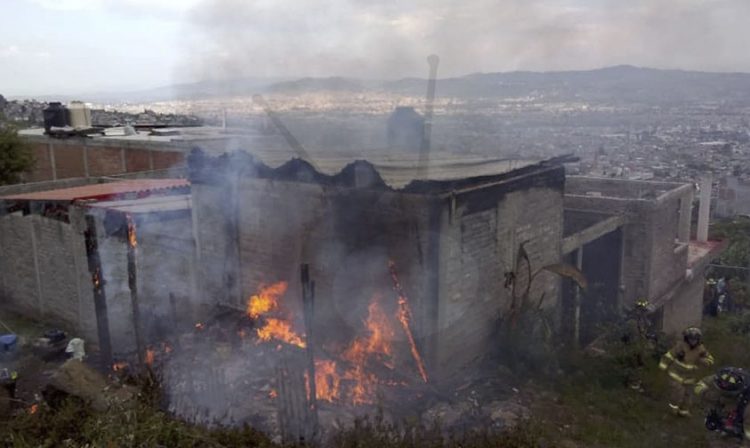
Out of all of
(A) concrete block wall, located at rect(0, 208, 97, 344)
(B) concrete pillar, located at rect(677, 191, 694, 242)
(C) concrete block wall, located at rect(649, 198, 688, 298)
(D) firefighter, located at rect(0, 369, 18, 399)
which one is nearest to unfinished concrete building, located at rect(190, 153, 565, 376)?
(A) concrete block wall, located at rect(0, 208, 97, 344)

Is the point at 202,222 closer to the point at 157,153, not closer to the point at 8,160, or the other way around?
the point at 157,153

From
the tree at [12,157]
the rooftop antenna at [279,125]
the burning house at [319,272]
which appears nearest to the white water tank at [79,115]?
the tree at [12,157]

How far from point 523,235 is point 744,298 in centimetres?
1579

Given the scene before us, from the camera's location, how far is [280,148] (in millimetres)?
11078

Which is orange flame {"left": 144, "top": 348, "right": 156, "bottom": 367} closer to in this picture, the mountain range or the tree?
the mountain range

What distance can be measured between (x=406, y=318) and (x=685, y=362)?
418 cm

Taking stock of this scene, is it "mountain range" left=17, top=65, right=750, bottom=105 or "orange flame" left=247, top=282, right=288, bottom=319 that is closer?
"orange flame" left=247, top=282, right=288, bottom=319

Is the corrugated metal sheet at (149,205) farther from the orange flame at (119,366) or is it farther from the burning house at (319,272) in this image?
the orange flame at (119,366)

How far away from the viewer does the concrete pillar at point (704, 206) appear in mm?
16375

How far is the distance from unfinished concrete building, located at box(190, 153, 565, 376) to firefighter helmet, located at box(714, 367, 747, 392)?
3050 millimetres

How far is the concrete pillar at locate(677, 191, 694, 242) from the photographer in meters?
15.1

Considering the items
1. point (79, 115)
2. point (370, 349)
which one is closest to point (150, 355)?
point (370, 349)

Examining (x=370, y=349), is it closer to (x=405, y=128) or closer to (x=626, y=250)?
(x=405, y=128)

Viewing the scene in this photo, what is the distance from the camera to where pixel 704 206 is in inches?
678
